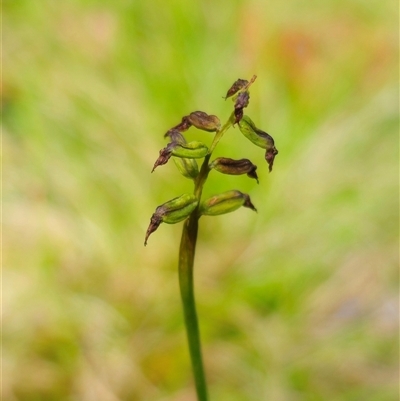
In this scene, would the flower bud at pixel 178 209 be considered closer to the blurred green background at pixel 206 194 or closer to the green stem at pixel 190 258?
the green stem at pixel 190 258

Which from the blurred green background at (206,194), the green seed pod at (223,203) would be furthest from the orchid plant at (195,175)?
the blurred green background at (206,194)

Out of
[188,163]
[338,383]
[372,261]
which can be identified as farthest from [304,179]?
[188,163]

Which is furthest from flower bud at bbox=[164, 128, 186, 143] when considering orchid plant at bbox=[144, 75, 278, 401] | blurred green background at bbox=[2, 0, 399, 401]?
blurred green background at bbox=[2, 0, 399, 401]

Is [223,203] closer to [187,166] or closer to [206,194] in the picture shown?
[187,166]

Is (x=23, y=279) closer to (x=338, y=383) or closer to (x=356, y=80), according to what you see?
(x=338, y=383)

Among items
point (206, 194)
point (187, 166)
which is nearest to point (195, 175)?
point (187, 166)

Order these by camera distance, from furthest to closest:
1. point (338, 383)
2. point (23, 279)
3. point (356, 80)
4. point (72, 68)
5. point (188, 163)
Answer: point (356, 80)
point (72, 68)
point (23, 279)
point (338, 383)
point (188, 163)
